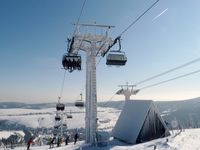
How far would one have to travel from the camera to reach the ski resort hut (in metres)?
31.1

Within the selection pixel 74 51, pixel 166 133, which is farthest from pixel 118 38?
pixel 166 133

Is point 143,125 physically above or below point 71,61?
below

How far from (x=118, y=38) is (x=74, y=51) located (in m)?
8.00

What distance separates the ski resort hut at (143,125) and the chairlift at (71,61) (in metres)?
8.92

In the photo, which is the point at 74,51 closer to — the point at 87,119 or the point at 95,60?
the point at 95,60

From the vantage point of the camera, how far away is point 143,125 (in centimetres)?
3119

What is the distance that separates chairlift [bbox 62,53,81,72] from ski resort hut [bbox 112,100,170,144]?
8.92 m

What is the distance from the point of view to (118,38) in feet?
88.2

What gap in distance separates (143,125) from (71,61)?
1054 centimetres

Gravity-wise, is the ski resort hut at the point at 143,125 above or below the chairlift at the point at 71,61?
below

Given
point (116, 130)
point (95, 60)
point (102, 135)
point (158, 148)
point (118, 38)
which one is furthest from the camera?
point (116, 130)

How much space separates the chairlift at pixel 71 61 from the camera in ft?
97.9

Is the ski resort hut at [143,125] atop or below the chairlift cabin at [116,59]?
below

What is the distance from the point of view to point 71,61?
1179 inches
